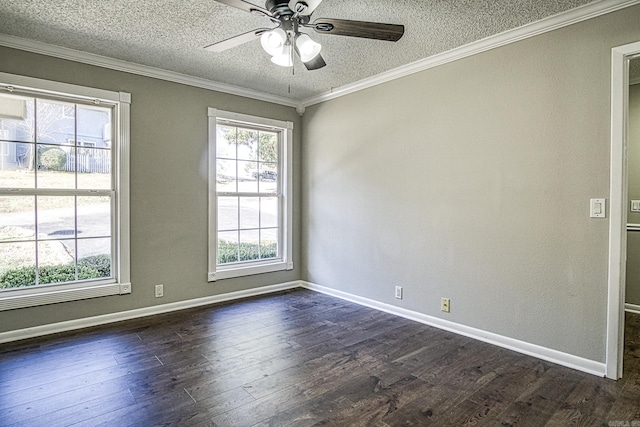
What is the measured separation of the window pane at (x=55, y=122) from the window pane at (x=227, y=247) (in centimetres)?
179

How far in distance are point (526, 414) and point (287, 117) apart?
4052mm

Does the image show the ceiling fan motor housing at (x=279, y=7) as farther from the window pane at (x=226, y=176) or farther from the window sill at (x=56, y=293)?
the window sill at (x=56, y=293)

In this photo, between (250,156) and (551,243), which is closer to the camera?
(551,243)

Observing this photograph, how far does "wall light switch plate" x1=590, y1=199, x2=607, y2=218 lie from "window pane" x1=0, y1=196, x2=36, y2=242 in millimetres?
4477

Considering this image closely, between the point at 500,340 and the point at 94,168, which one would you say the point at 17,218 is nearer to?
the point at 94,168

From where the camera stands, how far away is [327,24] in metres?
2.15

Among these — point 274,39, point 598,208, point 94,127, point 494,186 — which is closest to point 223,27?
point 274,39

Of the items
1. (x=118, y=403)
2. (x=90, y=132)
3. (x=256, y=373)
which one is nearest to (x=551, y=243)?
(x=256, y=373)

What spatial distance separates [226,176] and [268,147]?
745 mm

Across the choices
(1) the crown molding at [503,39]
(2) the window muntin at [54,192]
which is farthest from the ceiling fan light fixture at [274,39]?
(2) the window muntin at [54,192]

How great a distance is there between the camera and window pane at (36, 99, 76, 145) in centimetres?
318

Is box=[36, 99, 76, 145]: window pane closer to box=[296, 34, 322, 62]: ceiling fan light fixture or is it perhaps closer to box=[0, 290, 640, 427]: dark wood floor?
box=[0, 290, 640, 427]: dark wood floor

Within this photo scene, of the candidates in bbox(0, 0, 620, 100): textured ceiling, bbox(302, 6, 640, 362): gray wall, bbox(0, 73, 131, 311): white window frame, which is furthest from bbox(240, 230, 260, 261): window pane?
bbox(0, 0, 620, 100): textured ceiling

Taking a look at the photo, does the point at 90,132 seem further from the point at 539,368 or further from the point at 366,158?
the point at 539,368
